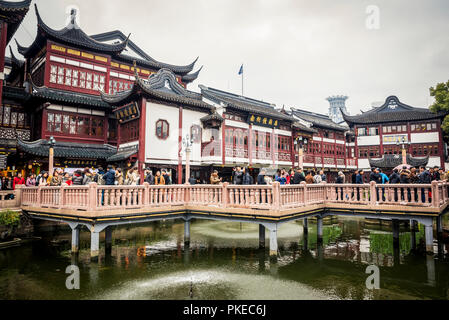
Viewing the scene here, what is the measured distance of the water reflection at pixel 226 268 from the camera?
8.49 m

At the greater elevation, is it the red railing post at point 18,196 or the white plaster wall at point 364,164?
the white plaster wall at point 364,164

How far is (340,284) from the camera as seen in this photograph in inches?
360

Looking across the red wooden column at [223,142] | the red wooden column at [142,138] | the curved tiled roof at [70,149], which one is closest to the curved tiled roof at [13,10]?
the curved tiled roof at [70,149]

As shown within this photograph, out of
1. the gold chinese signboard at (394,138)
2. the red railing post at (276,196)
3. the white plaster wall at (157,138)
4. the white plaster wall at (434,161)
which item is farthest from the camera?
the gold chinese signboard at (394,138)

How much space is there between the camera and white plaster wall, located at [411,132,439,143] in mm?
38853

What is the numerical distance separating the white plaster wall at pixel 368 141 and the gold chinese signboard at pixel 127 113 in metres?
33.7

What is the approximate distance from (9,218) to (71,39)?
15.4 m

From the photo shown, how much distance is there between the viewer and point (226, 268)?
35.6 feet

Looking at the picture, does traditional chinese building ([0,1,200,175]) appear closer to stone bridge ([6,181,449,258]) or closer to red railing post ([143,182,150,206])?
stone bridge ([6,181,449,258])

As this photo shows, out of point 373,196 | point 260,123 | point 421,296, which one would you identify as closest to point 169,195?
point 373,196

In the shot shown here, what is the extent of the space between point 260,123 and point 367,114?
937 inches

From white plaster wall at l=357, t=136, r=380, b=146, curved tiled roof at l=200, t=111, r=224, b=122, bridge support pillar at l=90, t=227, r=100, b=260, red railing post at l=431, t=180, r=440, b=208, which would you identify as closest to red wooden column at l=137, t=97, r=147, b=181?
curved tiled roof at l=200, t=111, r=224, b=122

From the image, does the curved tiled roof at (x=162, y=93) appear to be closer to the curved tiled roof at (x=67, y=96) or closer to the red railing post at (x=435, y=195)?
the curved tiled roof at (x=67, y=96)

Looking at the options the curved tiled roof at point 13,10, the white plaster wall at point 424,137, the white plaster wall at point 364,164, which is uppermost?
the curved tiled roof at point 13,10
